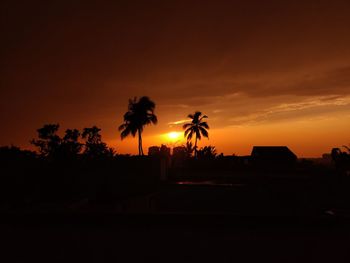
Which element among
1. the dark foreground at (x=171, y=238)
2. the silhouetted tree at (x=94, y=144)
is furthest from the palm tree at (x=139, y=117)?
the dark foreground at (x=171, y=238)

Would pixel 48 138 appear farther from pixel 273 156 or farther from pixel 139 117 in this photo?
pixel 273 156

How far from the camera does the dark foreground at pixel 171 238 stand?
12.6 ft

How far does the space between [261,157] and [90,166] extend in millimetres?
31115

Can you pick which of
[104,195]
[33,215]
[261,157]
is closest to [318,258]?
[33,215]

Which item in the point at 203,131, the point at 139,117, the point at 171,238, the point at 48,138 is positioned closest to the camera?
the point at 171,238

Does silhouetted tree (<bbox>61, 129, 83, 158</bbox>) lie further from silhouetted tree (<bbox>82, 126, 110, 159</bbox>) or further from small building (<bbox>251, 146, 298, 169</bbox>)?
small building (<bbox>251, 146, 298, 169</bbox>)

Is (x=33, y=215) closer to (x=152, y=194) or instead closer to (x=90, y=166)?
(x=90, y=166)

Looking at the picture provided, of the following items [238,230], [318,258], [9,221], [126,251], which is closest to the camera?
[318,258]

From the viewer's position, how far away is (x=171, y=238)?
4352 mm

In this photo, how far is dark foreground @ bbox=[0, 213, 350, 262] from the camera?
383 cm

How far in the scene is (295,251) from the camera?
3.92m

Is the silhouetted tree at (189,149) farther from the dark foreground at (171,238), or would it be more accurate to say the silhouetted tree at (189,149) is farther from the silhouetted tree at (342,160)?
the dark foreground at (171,238)

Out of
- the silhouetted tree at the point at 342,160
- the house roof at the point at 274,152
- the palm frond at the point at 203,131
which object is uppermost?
the palm frond at the point at 203,131

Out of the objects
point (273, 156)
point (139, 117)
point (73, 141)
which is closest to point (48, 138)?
point (73, 141)
